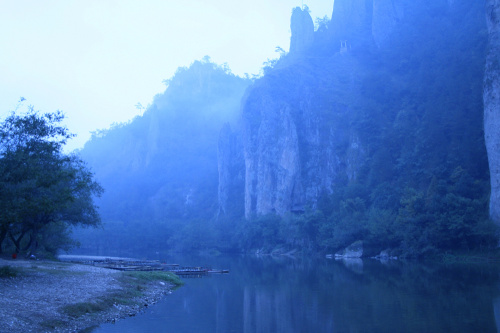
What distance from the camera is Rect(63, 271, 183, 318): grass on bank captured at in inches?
680

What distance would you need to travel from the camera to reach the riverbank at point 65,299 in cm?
1452

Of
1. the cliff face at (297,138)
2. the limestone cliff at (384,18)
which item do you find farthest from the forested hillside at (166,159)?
the limestone cliff at (384,18)

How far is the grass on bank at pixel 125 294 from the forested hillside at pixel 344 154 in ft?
111

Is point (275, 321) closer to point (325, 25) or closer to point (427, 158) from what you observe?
→ point (427, 158)

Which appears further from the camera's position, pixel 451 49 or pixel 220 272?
pixel 451 49

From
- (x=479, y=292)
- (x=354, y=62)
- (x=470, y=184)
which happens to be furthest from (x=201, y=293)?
(x=354, y=62)

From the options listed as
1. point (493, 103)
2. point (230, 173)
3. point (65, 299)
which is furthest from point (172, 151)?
point (65, 299)

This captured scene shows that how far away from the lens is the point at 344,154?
89.1 m

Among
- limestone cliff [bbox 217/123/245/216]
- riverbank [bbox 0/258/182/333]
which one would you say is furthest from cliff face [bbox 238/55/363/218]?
riverbank [bbox 0/258/182/333]

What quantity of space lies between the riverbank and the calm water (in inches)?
38.2

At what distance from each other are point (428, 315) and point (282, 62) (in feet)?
345

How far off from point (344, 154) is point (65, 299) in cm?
7595

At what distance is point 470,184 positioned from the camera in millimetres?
57250

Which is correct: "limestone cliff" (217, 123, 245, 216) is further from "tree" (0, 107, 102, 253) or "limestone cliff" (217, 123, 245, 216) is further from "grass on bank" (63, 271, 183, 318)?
"tree" (0, 107, 102, 253)
